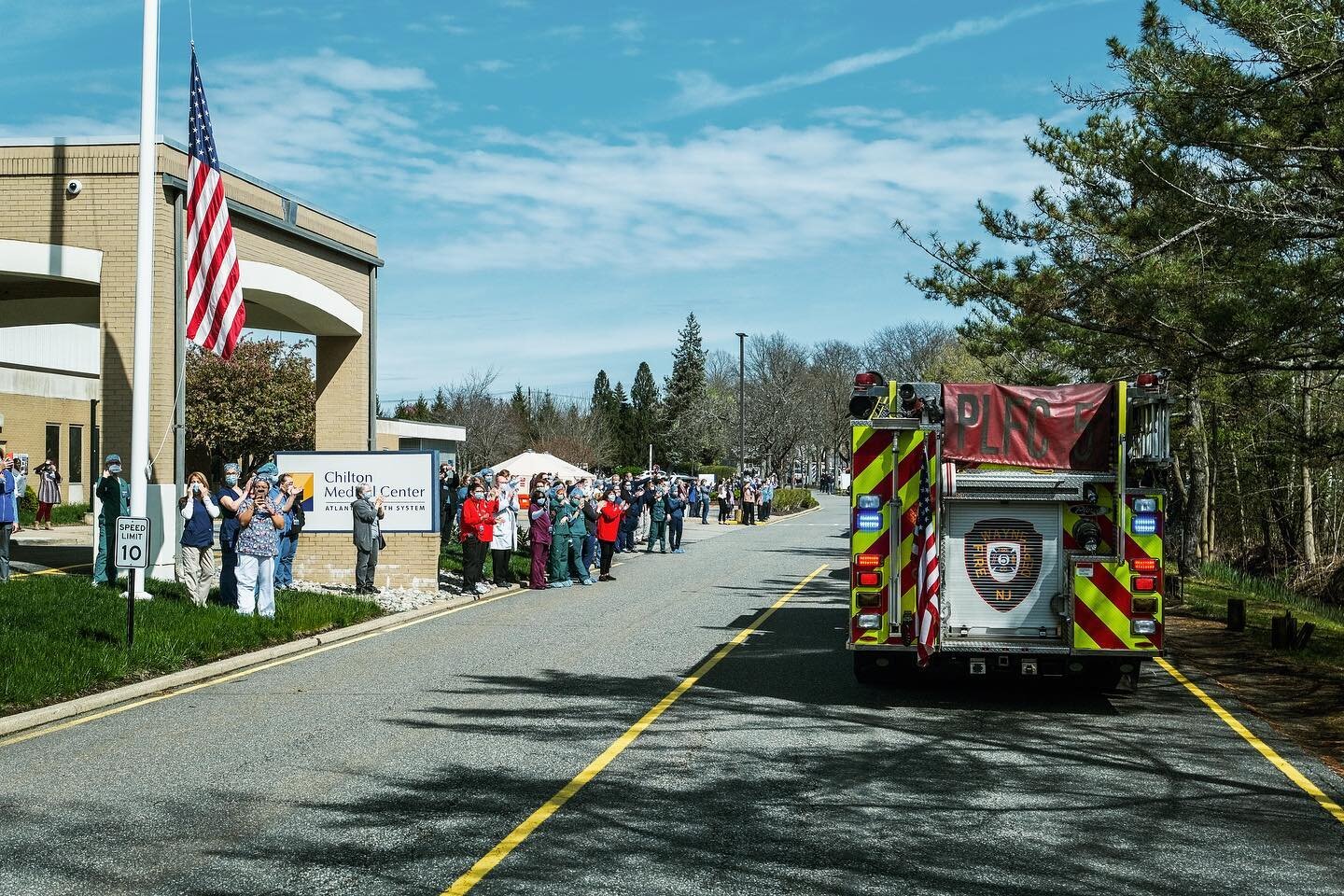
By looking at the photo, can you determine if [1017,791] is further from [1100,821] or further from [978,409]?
[978,409]

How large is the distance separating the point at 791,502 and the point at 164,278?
1795 inches

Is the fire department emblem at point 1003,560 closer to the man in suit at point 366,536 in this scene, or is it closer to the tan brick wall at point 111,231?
the man in suit at point 366,536

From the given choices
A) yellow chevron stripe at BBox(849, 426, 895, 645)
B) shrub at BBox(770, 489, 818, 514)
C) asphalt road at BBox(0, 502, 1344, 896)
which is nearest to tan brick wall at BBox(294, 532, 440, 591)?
asphalt road at BBox(0, 502, 1344, 896)

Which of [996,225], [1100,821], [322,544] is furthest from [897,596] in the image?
[322,544]

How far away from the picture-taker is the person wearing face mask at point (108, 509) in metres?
17.1

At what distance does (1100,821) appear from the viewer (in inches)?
279

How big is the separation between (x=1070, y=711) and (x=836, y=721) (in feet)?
7.07

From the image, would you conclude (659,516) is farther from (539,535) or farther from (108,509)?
(108,509)

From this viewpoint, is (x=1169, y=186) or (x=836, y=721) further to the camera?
(x=1169, y=186)

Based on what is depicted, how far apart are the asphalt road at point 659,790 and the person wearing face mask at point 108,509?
5.64 metres

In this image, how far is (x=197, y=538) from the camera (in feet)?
53.2

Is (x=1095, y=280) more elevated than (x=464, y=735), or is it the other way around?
(x=1095, y=280)

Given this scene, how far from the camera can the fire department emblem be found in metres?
10.9

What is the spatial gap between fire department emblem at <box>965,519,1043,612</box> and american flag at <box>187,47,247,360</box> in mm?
10981
